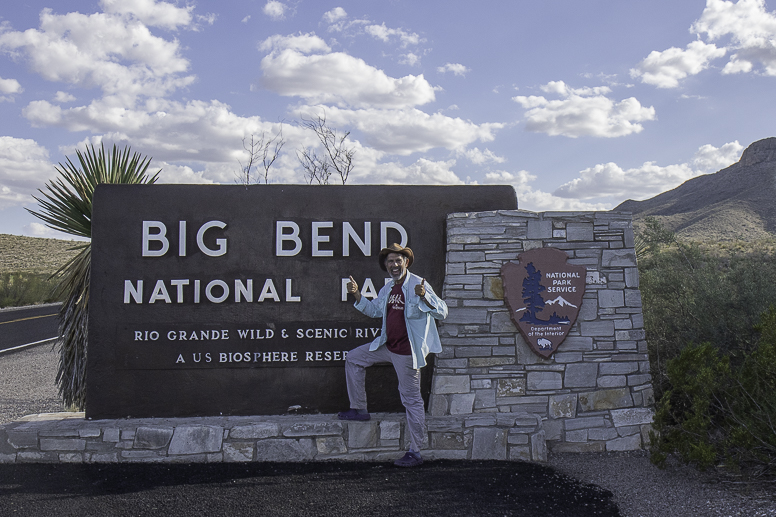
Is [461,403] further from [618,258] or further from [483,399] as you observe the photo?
[618,258]

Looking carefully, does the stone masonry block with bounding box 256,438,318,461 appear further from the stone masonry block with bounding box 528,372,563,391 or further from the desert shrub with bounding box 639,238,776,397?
the desert shrub with bounding box 639,238,776,397

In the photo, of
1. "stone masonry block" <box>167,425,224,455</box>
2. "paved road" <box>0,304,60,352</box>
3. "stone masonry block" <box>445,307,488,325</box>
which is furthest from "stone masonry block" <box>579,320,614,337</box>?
"paved road" <box>0,304,60,352</box>

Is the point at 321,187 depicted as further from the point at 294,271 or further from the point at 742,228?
the point at 742,228

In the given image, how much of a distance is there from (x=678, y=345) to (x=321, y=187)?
480 cm

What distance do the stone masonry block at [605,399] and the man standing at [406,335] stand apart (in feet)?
5.82

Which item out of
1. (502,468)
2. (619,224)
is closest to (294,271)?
(502,468)

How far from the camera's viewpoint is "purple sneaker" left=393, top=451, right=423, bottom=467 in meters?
5.00

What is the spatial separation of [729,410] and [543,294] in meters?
1.90

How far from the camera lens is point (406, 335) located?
16.1 ft

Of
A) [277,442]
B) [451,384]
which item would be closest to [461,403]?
[451,384]

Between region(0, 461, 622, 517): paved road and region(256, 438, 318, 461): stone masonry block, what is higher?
region(256, 438, 318, 461): stone masonry block

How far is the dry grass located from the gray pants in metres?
32.6

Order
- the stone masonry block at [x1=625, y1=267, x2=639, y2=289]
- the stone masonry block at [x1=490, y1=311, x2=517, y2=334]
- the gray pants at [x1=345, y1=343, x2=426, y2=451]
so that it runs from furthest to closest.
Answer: the stone masonry block at [x1=625, y1=267, x2=639, y2=289] < the stone masonry block at [x1=490, y1=311, x2=517, y2=334] < the gray pants at [x1=345, y1=343, x2=426, y2=451]

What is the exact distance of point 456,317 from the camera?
220 inches
